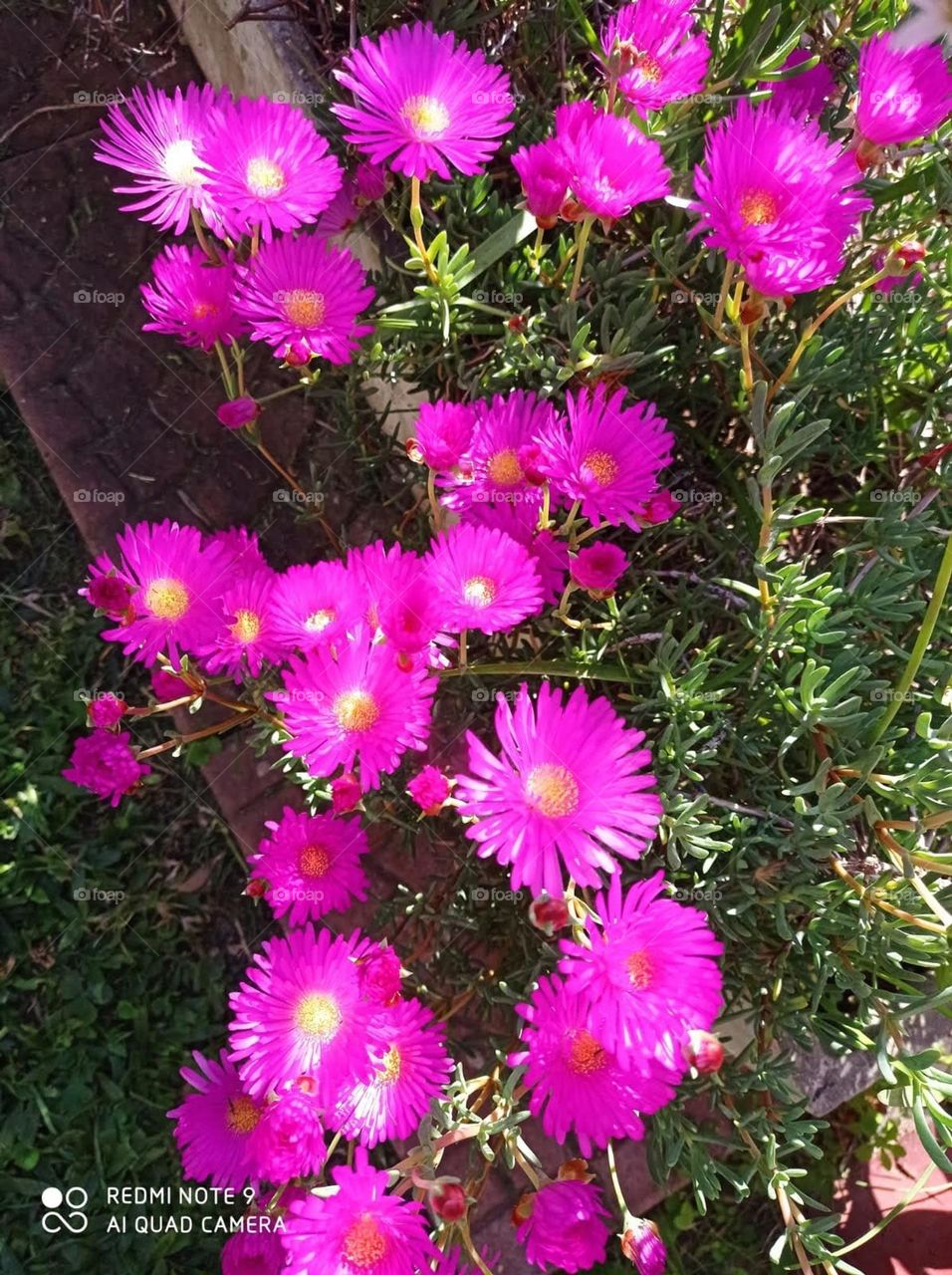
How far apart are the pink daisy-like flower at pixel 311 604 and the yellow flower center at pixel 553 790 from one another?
0.86 feet

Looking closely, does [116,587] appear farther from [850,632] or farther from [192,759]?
[850,632]

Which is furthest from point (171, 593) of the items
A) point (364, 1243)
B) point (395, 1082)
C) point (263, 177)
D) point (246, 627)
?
point (364, 1243)

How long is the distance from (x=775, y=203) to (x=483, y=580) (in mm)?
433

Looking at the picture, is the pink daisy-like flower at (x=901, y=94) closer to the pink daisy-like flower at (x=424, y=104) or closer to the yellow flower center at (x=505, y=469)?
the pink daisy-like flower at (x=424, y=104)

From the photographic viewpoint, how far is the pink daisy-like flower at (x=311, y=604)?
104 cm

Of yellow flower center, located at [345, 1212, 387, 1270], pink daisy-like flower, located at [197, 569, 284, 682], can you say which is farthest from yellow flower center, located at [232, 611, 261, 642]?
yellow flower center, located at [345, 1212, 387, 1270]

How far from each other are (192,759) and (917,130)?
4.19 ft

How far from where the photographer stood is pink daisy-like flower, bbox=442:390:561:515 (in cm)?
112

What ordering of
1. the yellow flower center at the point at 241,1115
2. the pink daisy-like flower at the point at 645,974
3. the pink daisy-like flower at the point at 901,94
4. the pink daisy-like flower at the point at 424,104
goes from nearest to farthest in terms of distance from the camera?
the pink daisy-like flower at the point at 645,974
the pink daisy-like flower at the point at 901,94
the pink daisy-like flower at the point at 424,104
the yellow flower center at the point at 241,1115

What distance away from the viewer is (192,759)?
164 centimetres

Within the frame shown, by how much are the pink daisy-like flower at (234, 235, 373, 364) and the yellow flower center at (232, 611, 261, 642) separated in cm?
29

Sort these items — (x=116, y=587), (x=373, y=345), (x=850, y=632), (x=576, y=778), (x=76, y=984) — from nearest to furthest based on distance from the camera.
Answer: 1. (x=576, y=778)
2. (x=116, y=587)
3. (x=850, y=632)
4. (x=373, y=345)
5. (x=76, y=984)

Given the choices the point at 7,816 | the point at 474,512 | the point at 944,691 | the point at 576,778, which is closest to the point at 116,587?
the point at 474,512

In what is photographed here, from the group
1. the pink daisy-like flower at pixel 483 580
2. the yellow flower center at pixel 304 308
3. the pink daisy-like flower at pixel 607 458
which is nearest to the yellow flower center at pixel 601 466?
the pink daisy-like flower at pixel 607 458
